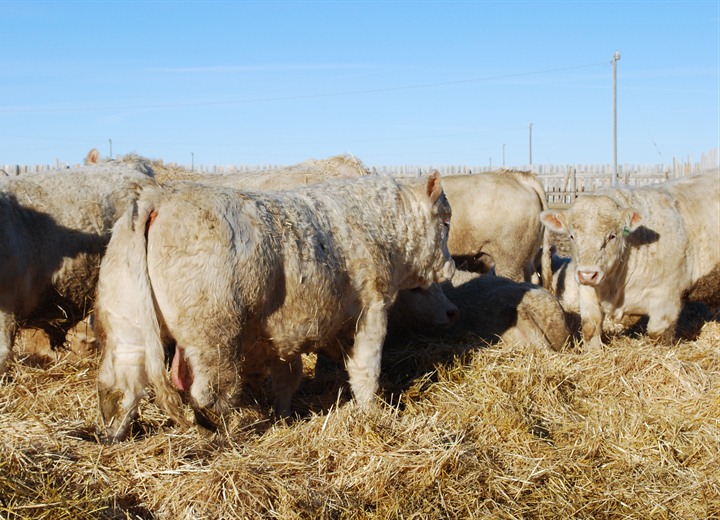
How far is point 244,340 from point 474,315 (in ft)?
10.7

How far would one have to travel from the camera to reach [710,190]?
7.89 metres

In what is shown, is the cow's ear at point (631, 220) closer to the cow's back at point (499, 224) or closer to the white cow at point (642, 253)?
the white cow at point (642, 253)

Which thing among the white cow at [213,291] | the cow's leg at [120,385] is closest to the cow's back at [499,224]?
the white cow at [213,291]

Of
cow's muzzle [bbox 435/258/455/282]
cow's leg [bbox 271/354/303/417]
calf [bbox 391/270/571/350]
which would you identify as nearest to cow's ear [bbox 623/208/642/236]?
calf [bbox 391/270/571/350]

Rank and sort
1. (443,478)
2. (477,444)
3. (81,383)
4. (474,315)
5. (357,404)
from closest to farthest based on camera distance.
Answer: (443,478) < (477,444) < (357,404) < (81,383) < (474,315)

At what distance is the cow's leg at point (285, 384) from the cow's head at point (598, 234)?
2.74 m

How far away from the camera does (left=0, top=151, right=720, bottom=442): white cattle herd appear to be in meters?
4.17

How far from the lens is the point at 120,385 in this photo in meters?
4.25

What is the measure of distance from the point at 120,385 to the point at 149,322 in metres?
0.44

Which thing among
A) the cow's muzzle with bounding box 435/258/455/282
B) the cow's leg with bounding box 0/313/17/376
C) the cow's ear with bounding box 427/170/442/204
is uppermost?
the cow's ear with bounding box 427/170/442/204

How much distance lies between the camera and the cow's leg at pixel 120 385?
13.9 ft

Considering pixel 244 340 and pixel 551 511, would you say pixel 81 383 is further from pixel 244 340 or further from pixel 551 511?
pixel 551 511

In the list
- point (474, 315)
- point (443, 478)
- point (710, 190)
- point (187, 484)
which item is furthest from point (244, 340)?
point (710, 190)

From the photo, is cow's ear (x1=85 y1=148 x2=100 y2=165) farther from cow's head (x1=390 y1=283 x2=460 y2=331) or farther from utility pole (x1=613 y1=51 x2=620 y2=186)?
utility pole (x1=613 y1=51 x2=620 y2=186)
